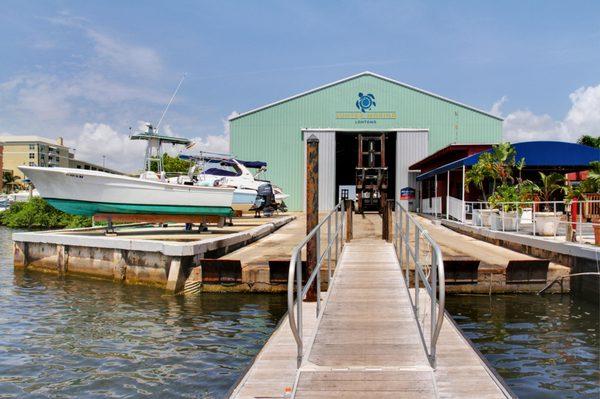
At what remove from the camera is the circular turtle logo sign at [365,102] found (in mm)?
37406

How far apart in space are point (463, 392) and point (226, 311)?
695 centimetres

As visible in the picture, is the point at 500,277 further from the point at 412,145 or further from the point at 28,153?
the point at 28,153

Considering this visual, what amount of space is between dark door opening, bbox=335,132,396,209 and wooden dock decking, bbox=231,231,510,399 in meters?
29.8

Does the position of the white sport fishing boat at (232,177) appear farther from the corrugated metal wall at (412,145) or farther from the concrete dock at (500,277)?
the concrete dock at (500,277)

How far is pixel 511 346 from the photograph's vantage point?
321 inches

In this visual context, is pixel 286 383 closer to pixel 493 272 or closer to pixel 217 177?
pixel 493 272

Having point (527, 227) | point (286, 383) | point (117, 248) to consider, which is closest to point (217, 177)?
point (117, 248)

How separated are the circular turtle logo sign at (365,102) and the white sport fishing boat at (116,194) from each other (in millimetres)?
20262

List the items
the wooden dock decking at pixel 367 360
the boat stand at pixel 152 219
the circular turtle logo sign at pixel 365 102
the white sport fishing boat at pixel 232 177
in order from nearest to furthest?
the wooden dock decking at pixel 367 360, the boat stand at pixel 152 219, the white sport fishing boat at pixel 232 177, the circular turtle logo sign at pixel 365 102

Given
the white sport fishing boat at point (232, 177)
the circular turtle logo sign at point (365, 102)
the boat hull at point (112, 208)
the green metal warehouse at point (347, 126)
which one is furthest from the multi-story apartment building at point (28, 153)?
the boat hull at point (112, 208)

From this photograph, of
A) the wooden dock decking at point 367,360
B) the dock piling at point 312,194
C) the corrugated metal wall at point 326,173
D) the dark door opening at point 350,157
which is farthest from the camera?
the dark door opening at point 350,157

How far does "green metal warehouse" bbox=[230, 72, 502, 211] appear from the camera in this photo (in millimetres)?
37156

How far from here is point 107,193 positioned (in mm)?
17844

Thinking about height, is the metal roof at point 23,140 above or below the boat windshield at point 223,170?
above
